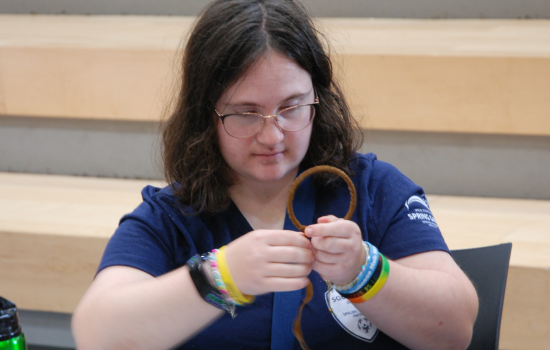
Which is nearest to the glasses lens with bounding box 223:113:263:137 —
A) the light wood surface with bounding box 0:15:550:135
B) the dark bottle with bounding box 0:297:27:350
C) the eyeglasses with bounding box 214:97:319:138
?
the eyeglasses with bounding box 214:97:319:138

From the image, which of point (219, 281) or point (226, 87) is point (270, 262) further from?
point (226, 87)

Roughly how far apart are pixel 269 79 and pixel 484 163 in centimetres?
123

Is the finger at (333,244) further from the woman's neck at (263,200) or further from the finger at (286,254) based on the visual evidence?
the woman's neck at (263,200)

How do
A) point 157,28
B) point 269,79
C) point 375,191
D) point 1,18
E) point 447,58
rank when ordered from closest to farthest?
point 269,79, point 375,191, point 447,58, point 157,28, point 1,18

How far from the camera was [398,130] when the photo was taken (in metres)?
2.00

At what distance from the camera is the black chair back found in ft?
3.53

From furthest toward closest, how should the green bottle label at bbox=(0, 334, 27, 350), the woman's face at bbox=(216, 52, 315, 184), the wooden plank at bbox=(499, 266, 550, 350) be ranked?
the wooden plank at bbox=(499, 266, 550, 350)
the woman's face at bbox=(216, 52, 315, 184)
the green bottle label at bbox=(0, 334, 27, 350)

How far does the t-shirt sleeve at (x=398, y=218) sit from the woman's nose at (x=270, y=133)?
22 centimetres

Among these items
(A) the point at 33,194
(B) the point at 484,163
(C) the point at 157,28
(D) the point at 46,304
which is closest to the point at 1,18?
(C) the point at 157,28

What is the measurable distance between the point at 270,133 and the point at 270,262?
243 mm

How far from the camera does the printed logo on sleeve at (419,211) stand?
1045 mm

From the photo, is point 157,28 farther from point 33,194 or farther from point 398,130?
point 398,130

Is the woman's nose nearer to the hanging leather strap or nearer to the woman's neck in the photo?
the woman's neck

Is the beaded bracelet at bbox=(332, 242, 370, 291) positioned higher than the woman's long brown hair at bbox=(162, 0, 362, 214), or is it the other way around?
the woman's long brown hair at bbox=(162, 0, 362, 214)
